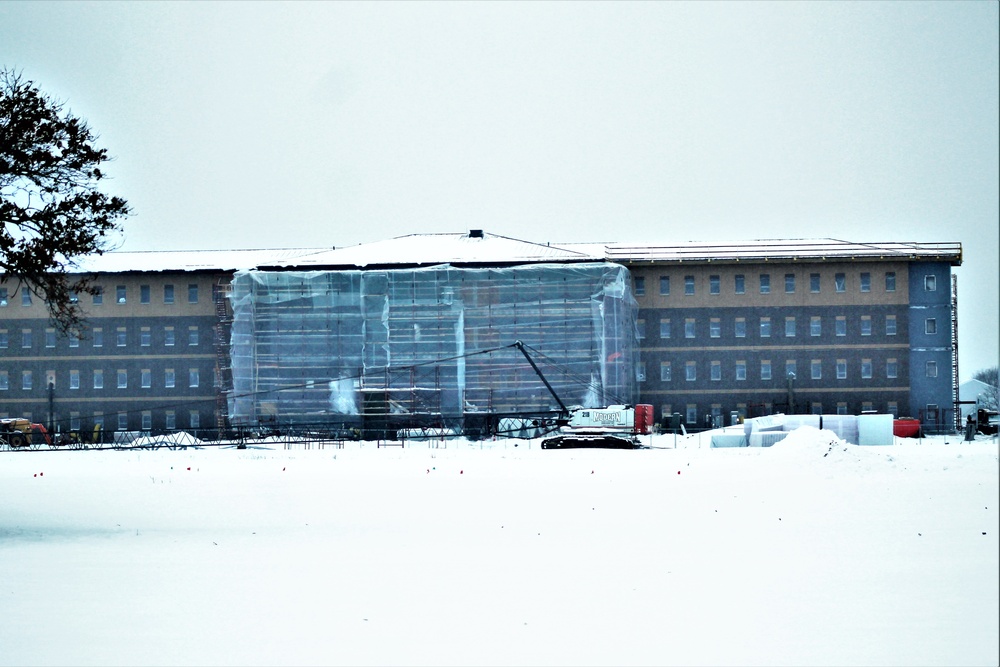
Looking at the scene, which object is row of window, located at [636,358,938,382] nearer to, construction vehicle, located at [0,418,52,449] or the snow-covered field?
construction vehicle, located at [0,418,52,449]

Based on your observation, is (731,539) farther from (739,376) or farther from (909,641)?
(739,376)

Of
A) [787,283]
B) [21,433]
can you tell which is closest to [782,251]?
[787,283]

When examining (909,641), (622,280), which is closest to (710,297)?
(622,280)

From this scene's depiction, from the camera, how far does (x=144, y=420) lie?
76.8 m

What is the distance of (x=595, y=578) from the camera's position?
13.5 m

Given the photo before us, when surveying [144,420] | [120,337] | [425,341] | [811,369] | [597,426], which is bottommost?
[144,420]

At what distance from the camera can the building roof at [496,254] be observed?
70500 mm

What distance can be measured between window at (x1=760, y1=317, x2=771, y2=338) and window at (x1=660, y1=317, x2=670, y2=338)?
6217mm

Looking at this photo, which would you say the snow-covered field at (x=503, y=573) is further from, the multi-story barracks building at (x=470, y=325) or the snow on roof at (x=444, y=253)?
the snow on roof at (x=444, y=253)

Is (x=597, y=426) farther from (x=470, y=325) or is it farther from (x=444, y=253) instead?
(x=444, y=253)

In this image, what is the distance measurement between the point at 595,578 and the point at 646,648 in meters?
3.48

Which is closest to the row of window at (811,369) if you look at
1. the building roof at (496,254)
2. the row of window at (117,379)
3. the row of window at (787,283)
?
the row of window at (787,283)

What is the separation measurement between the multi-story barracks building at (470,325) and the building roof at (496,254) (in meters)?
A: 0.21

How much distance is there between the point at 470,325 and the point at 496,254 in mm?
5800
